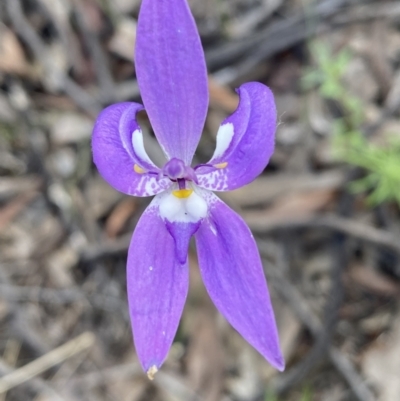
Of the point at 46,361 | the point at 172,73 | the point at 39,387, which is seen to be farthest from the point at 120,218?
the point at 172,73

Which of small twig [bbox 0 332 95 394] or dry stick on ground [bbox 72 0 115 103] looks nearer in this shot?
small twig [bbox 0 332 95 394]

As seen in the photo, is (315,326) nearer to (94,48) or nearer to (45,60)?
(94,48)

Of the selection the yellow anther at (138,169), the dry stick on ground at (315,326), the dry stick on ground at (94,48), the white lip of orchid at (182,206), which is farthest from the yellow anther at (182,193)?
the dry stick on ground at (94,48)

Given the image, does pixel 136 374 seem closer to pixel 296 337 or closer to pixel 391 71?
pixel 296 337

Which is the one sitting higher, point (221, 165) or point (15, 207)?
point (221, 165)

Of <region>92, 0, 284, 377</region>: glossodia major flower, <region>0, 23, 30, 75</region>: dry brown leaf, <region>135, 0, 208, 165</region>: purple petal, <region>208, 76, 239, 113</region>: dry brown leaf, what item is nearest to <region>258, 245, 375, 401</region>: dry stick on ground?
<region>208, 76, 239, 113</region>: dry brown leaf

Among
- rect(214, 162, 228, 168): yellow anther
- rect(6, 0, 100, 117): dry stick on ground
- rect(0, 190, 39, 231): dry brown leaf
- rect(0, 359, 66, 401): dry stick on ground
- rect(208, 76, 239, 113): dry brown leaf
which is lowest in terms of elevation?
rect(0, 359, 66, 401): dry stick on ground

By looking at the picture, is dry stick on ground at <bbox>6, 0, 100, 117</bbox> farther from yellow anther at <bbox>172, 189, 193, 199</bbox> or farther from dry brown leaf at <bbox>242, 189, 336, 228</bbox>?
yellow anther at <bbox>172, 189, 193, 199</bbox>
